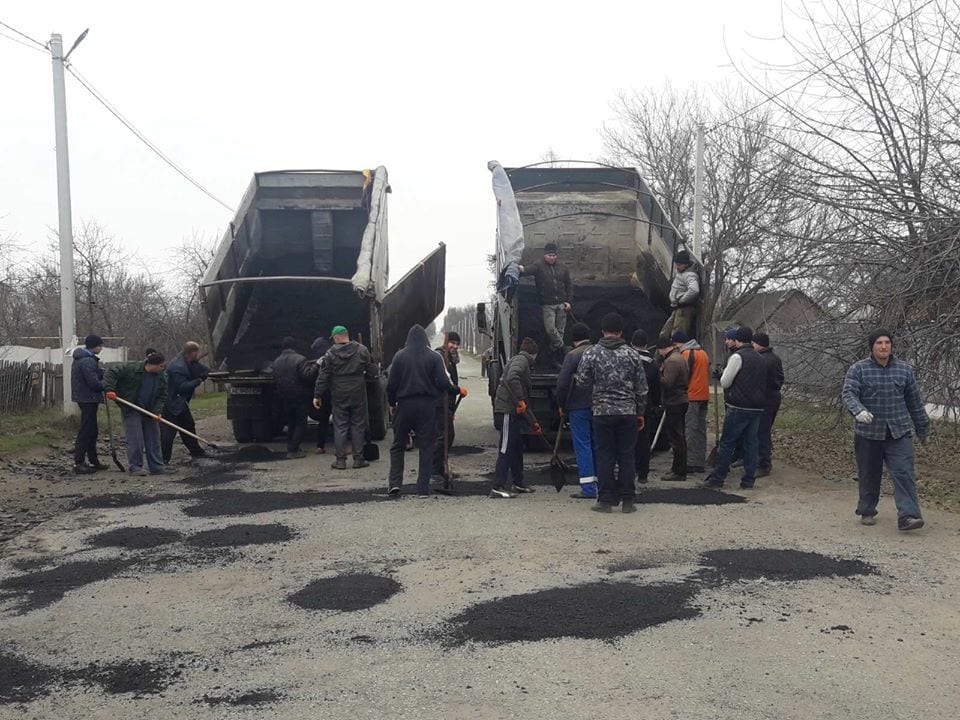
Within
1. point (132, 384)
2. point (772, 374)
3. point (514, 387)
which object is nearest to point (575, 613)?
point (514, 387)

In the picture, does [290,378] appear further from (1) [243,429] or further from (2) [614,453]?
(2) [614,453]

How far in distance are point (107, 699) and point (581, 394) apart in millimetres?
5298

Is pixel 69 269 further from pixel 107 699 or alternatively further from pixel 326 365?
pixel 107 699

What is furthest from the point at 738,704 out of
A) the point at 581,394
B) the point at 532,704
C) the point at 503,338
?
the point at 503,338

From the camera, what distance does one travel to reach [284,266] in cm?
1343

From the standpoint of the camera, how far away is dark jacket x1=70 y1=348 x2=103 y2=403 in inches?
384

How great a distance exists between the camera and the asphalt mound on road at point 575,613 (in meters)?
4.38

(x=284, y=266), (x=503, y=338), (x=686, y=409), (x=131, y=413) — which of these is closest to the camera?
(x=686, y=409)

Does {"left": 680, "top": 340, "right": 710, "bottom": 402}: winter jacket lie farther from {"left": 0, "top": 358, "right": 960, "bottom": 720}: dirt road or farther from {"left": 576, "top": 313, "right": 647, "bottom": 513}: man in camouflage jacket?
{"left": 576, "top": 313, "right": 647, "bottom": 513}: man in camouflage jacket

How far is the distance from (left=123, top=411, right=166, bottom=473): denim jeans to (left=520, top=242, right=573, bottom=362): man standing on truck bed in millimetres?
4657

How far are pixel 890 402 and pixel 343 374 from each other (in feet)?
18.4

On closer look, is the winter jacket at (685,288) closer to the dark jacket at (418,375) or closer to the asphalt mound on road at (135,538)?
the dark jacket at (418,375)

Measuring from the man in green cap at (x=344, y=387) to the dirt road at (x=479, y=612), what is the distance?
2081 mm

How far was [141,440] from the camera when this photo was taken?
32.4 feet
